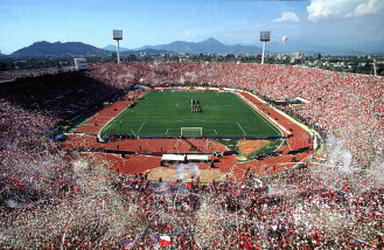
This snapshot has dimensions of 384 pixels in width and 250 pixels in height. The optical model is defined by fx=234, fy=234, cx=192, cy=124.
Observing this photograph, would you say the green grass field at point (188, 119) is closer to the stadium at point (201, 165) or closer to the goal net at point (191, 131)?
the stadium at point (201, 165)

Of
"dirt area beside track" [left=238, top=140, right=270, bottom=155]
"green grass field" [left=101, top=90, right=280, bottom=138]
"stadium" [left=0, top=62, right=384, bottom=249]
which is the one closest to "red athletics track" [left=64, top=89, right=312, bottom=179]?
"stadium" [left=0, top=62, right=384, bottom=249]

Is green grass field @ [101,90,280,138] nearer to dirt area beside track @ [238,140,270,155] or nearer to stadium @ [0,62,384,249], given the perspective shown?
stadium @ [0,62,384,249]

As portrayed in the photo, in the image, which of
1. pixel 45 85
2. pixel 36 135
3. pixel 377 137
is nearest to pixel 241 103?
pixel 377 137

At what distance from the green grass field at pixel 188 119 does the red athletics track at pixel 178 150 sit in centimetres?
244

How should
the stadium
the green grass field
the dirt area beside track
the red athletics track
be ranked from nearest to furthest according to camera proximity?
the stadium
the red athletics track
the dirt area beside track
the green grass field

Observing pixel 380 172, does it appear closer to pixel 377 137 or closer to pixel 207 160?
pixel 377 137

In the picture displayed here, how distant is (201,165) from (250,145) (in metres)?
7.67

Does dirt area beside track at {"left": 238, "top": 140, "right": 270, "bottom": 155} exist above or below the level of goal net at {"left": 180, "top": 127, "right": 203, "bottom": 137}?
below

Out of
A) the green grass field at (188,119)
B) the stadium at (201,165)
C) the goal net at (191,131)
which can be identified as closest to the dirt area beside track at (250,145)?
the stadium at (201,165)

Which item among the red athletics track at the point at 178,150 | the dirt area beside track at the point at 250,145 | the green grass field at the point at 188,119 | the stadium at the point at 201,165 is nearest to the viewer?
the stadium at the point at 201,165

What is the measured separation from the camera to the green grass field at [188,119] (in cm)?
3228

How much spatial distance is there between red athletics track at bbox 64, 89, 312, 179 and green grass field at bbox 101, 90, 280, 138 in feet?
8.01

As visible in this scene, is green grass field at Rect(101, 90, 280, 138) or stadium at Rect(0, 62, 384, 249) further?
green grass field at Rect(101, 90, 280, 138)

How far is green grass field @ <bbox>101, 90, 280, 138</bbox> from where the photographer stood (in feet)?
106
